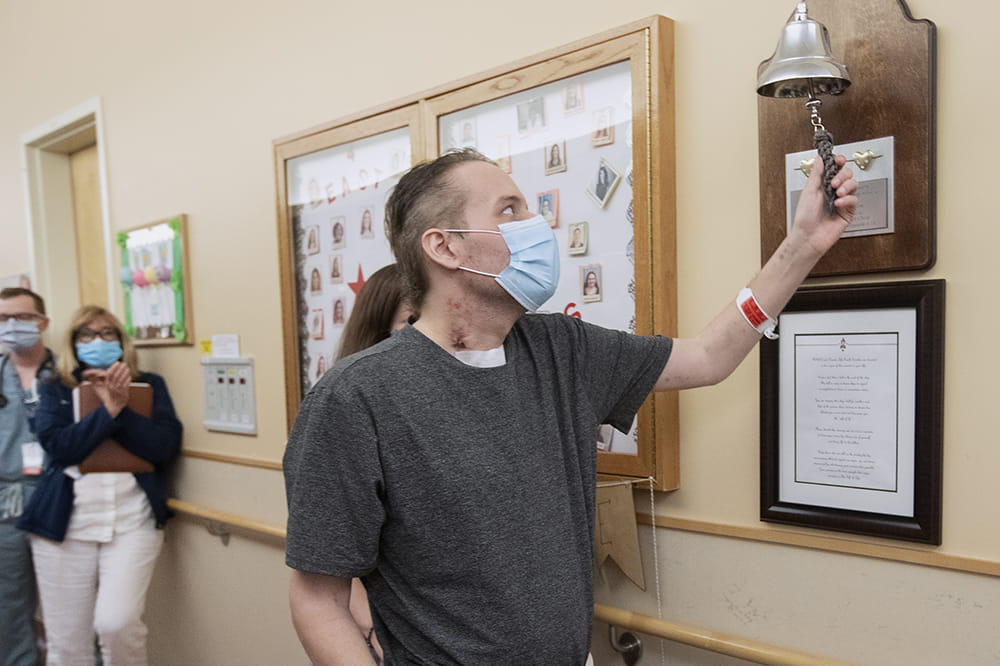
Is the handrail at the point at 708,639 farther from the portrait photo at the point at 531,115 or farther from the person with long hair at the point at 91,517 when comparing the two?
the person with long hair at the point at 91,517

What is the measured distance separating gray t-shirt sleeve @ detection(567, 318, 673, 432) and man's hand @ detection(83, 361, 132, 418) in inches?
77.9

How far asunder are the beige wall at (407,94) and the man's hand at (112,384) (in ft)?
0.97

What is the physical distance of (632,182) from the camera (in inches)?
61.8

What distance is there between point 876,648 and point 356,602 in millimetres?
1103

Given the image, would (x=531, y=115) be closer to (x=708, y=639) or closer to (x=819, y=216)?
(x=819, y=216)

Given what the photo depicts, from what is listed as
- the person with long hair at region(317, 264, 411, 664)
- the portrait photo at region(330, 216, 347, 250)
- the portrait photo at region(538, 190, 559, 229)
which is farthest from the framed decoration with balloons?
the portrait photo at region(538, 190, 559, 229)

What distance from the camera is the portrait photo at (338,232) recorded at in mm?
2277

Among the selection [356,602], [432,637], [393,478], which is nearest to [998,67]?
[393,478]

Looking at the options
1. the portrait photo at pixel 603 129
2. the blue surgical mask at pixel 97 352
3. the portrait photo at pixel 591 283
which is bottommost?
the blue surgical mask at pixel 97 352

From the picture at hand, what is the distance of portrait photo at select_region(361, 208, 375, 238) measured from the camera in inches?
86.4

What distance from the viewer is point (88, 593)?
277cm

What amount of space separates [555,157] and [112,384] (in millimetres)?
1894

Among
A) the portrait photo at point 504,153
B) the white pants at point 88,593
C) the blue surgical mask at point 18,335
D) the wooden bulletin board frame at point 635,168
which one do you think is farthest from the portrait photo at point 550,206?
the blue surgical mask at point 18,335

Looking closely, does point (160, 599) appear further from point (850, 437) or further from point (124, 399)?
point (850, 437)
